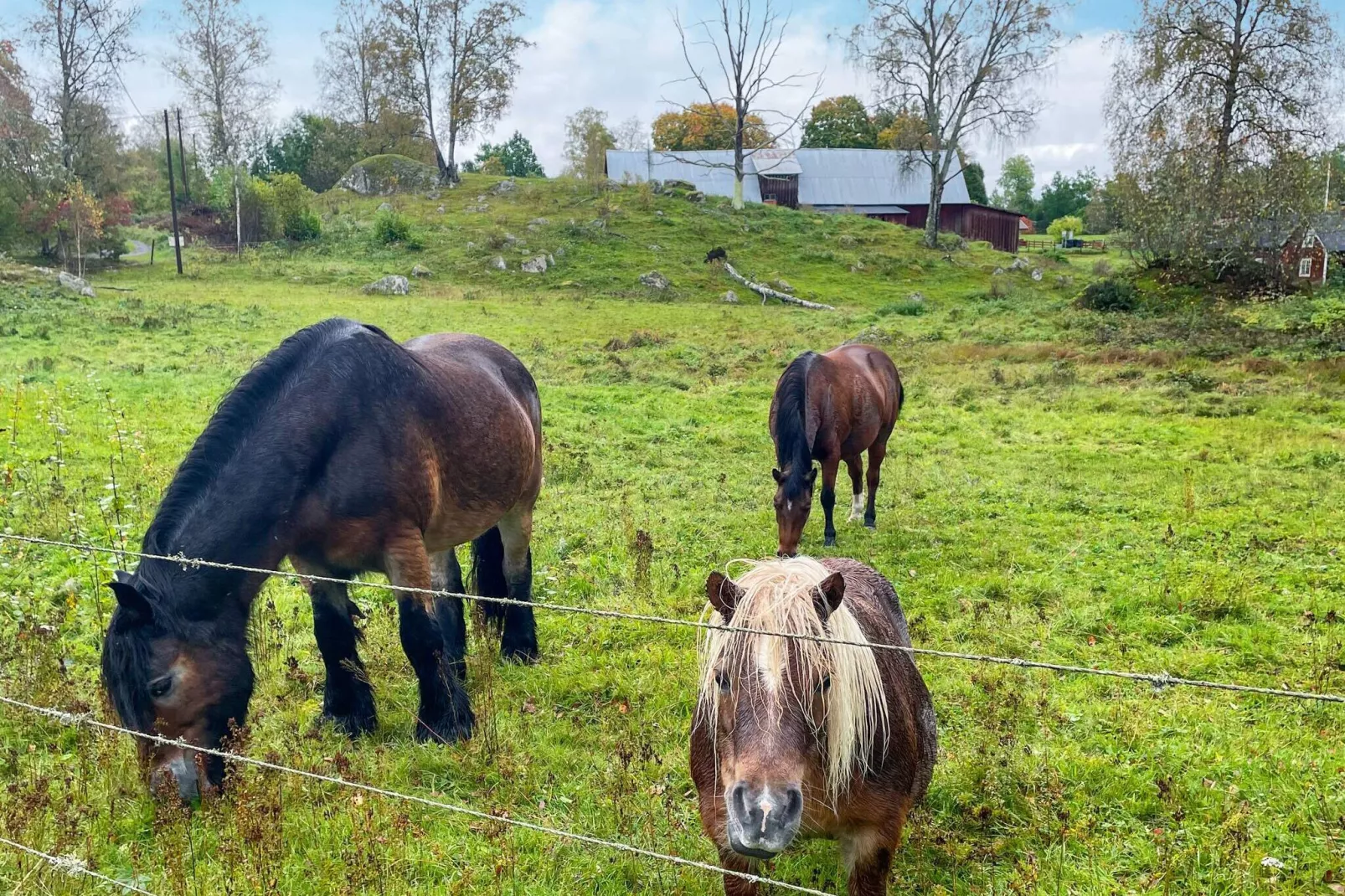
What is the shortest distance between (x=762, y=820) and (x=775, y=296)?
99.4ft

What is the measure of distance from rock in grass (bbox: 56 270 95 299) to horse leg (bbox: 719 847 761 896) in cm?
2920

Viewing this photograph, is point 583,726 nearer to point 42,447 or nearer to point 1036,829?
point 1036,829

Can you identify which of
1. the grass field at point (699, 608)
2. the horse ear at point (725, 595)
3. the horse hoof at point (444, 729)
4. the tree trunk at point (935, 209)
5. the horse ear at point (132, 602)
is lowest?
the horse hoof at point (444, 729)

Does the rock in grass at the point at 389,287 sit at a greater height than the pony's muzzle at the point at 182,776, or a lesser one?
greater

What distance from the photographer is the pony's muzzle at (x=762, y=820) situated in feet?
7.57

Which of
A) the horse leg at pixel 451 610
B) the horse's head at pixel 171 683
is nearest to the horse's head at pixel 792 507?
the horse leg at pixel 451 610

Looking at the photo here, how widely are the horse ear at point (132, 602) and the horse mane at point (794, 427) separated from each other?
5.39m

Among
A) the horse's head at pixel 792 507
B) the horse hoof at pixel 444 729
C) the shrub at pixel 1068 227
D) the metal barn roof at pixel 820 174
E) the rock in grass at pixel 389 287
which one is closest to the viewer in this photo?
the horse hoof at pixel 444 729

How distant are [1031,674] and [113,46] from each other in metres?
51.7

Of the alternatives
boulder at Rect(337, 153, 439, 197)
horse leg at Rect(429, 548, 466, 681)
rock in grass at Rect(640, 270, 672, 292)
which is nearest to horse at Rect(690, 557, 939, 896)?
horse leg at Rect(429, 548, 466, 681)

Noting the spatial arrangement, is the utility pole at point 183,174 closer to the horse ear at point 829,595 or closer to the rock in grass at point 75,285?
the rock in grass at point 75,285

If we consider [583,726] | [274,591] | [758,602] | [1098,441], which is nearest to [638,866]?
[583,726]

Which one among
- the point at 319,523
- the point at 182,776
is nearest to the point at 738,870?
the point at 182,776

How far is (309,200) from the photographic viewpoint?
4381 centimetres
